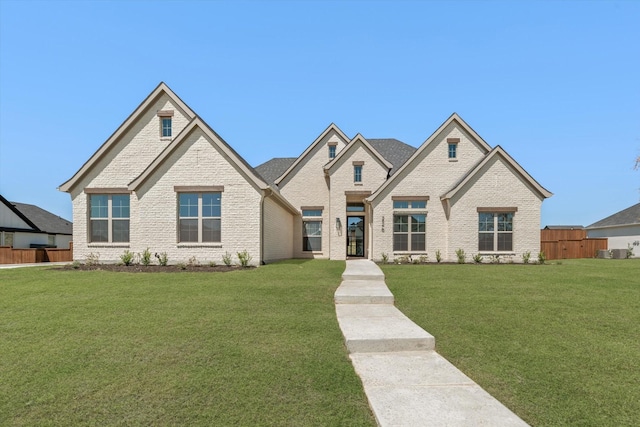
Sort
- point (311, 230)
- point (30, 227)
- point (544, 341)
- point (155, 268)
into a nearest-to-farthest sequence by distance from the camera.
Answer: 1. point (544, 341)
2. point (155, 268)
3. point (311, 230)
4. point (30, 227)

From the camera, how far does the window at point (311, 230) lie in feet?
69.8

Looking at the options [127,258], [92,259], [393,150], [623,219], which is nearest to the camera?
[127,258]

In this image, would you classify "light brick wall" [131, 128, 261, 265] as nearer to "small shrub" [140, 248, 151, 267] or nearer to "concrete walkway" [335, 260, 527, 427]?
"small shrub" [140, 248, 151, 267]

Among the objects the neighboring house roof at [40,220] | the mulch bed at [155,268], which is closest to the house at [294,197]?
the mulch bed at [155,268]

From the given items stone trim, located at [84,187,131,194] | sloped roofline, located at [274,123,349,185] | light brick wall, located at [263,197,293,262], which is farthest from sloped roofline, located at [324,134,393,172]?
stone trim, located at [84,187,131,194]

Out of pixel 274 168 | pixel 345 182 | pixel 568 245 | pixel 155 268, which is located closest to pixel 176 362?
pixel 155 268

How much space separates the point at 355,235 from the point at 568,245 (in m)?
16.5

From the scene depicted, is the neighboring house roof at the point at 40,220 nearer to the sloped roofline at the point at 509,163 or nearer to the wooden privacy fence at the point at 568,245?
the sloped roofline at the point at 509,163

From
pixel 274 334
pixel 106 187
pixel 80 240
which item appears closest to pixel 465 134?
pixel 274 334

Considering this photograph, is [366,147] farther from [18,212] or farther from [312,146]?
[18,212]

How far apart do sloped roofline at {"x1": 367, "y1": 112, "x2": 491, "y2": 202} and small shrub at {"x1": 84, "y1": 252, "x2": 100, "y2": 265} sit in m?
13.4

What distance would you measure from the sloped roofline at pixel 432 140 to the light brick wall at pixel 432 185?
0.58 ft

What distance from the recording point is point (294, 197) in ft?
71.0

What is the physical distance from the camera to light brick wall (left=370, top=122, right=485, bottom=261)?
57.7 ft
